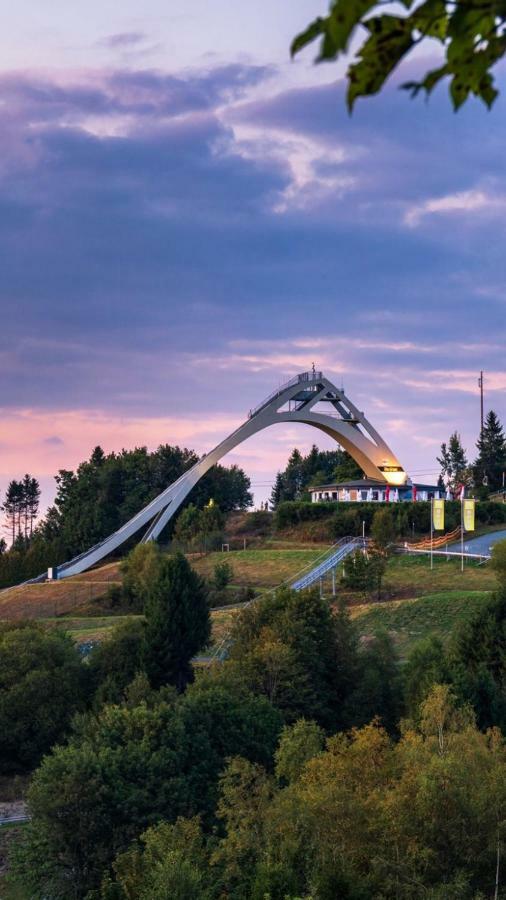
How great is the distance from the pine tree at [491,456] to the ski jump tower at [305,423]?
851 inches

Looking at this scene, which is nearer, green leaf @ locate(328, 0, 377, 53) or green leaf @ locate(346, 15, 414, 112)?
green leaf @ locate(328, 0, 377, 53)

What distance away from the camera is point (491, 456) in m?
129

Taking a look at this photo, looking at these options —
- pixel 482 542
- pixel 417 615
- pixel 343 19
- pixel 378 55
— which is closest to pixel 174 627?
pixel 417 615

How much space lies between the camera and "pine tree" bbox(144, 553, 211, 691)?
53844 mm

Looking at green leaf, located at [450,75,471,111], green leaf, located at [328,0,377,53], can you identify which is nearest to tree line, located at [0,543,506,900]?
green leaf, located at [450,75,471,111]

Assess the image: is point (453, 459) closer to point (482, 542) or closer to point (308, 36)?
point (482, 542)

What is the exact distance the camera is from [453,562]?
78188 mm

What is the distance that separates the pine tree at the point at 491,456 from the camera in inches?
5017

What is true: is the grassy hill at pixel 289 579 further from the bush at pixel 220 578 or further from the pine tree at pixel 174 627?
the pine tree at pixel 174 627

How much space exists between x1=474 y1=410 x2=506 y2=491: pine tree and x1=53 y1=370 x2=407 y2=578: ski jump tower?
21620 mm

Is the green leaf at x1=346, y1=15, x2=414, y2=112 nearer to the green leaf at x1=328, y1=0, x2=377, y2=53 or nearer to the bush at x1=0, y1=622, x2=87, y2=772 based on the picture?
the green leaf at x1=328, y1=0, x2=377, y2=53

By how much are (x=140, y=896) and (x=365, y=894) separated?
20.5 ft

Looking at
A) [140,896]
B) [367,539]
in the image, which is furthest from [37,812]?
[367,539]

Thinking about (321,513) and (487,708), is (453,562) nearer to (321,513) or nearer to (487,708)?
(321,513)
